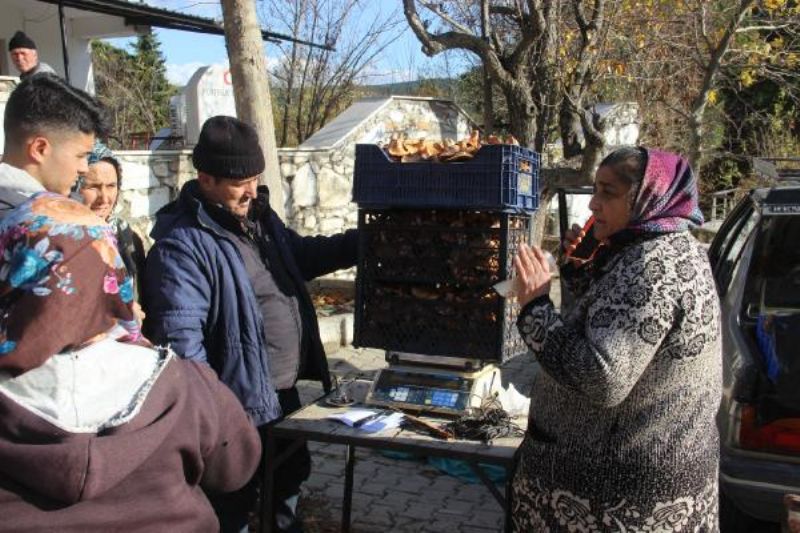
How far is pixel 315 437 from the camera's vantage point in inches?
114

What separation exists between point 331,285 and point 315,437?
677 cm

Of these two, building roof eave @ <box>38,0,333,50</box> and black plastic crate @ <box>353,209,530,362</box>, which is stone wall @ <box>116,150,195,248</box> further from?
black plastic crate @ <box>353,209,530,362</box>

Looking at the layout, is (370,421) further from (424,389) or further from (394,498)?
(394,498)

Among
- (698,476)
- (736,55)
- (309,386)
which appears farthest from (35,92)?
(736,55)

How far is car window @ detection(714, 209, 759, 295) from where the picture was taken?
4838mm

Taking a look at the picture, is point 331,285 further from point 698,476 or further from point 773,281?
point 698,476

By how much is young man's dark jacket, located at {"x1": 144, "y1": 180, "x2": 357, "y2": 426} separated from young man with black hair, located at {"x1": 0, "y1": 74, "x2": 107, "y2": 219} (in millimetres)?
780

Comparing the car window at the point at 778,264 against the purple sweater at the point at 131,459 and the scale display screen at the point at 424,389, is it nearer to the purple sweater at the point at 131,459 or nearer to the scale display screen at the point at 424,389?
the scale display screen at the point at 424,389

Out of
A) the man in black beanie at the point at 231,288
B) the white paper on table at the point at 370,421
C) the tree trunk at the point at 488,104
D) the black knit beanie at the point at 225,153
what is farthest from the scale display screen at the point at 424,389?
the tree trunk at the point at 488,104

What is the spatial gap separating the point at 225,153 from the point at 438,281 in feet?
3.11

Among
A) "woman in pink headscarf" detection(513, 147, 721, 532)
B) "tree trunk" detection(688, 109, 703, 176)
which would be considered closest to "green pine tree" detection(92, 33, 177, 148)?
"tree trunk" detection(688, 109, 703, 176)

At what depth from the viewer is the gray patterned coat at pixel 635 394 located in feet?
6.69

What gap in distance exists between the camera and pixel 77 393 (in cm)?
154

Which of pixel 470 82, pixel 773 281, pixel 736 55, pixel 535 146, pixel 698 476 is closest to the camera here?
pixel 698 476
